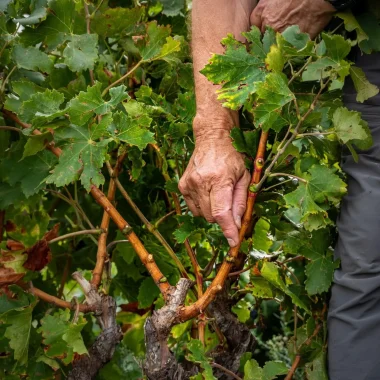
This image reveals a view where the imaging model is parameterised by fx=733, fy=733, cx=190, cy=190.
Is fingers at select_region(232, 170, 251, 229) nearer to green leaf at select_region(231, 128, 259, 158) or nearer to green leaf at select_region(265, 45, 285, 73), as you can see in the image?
green leaf at select_region(231, 128, 259, 158)

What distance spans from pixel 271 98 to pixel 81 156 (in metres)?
0.48

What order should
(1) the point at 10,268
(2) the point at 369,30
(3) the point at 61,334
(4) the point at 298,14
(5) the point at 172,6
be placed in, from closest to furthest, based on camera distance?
(2) the point at 369,30 < (4) the point at 298,14 < (3) the point at 61,334 < (1) the point at 10,268 < (5) the point at 172,6

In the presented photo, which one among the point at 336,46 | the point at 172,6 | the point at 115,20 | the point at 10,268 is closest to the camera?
the point at 336,46

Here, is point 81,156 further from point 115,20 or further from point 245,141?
point 115,20

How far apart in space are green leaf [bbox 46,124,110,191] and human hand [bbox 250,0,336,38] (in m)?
0.52

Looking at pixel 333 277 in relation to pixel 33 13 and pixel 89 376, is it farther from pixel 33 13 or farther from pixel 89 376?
pixel 33 13

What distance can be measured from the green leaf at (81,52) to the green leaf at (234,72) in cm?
43

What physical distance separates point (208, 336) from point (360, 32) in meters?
1.08

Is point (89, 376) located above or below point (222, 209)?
below

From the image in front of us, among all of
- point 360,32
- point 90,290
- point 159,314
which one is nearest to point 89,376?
point 90,290

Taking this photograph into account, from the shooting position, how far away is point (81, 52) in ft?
6.57

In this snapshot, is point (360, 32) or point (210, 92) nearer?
point (360, 32)

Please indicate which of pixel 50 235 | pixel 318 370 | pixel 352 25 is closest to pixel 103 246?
pixel 50 235

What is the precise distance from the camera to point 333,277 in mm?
1809
